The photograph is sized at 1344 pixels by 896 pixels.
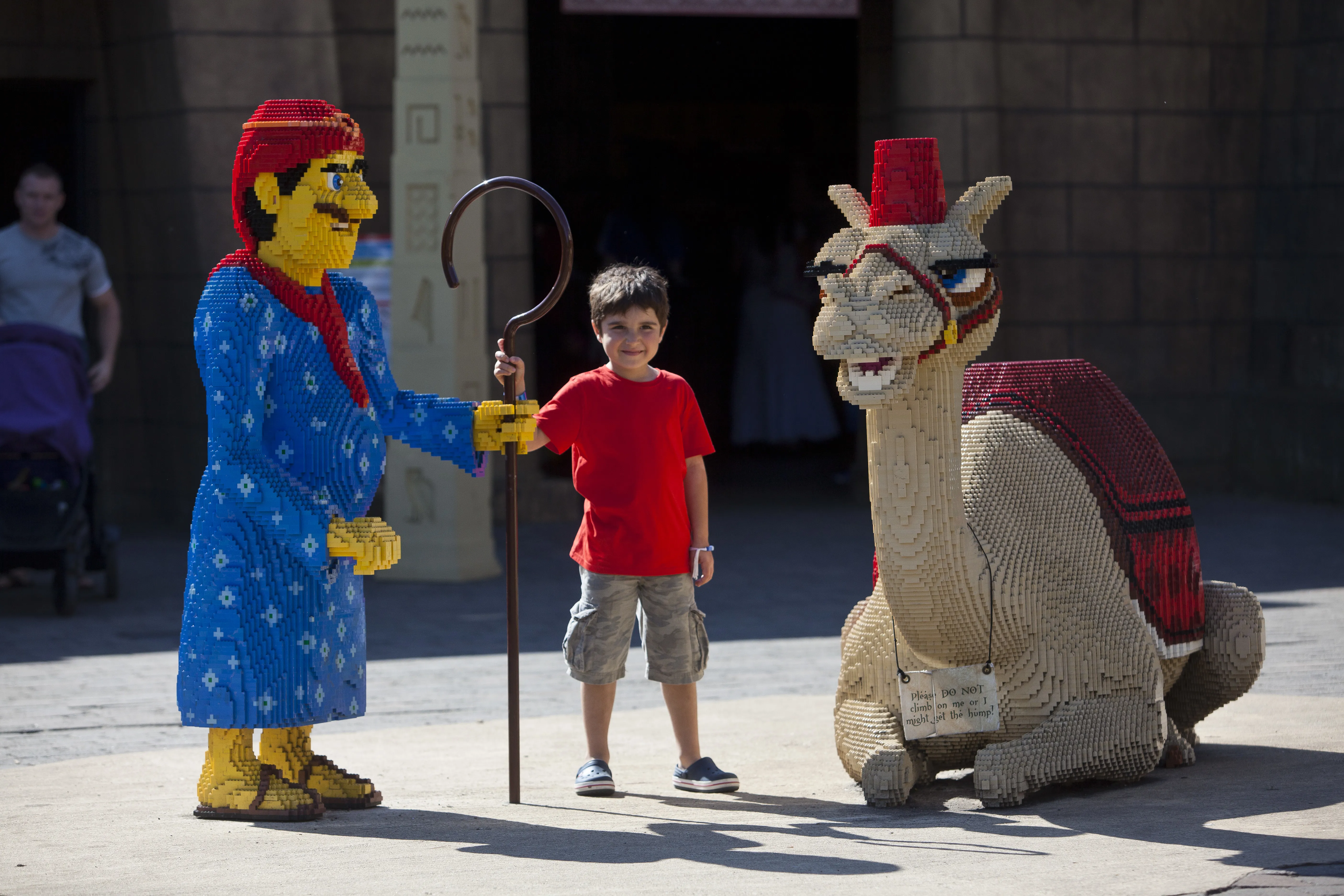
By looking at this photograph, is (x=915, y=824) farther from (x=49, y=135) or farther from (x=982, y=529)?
(x=49, y=135)

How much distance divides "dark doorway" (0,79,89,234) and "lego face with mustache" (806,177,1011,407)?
8645 millimetres

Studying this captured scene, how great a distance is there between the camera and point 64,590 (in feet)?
29.9

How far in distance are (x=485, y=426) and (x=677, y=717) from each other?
1095mm

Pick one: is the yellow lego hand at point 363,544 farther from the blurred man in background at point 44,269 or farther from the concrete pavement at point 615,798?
the blurred man in background at point 44,269

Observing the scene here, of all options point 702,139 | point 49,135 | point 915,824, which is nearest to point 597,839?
point 915,824

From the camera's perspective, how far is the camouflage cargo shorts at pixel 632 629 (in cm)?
561

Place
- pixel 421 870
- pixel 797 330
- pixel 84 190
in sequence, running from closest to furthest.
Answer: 1. pixel 421 870
2. pixel 84 190
3. pixel 797 330

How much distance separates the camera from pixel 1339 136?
12734 mm

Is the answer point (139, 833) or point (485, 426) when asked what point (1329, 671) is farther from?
point (139, 833)

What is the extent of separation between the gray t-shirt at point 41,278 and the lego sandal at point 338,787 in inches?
199

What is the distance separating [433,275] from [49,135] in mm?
4177

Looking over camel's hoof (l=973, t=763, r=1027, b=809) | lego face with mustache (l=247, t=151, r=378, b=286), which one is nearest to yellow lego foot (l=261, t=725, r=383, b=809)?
lego face with mustache (l=247, t=151, r=378, b=286)

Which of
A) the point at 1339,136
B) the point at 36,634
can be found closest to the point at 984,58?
the point at 1339,136

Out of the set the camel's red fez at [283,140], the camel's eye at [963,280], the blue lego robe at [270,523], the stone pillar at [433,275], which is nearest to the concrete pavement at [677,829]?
the blue lego robe at [270,523]
